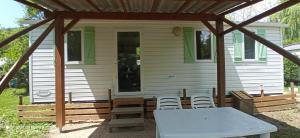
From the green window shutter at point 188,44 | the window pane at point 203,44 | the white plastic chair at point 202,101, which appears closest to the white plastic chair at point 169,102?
the white plastic chair at point 202,101

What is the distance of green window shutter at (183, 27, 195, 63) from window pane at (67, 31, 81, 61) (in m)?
3.18

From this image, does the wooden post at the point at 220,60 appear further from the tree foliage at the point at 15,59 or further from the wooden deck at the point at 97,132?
the tree foliage at the point at 15,59

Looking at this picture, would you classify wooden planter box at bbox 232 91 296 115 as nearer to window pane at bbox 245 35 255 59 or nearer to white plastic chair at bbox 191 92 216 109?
window pane at bbox 245 35 255 59

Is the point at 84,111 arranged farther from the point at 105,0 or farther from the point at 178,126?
the point at 178,126

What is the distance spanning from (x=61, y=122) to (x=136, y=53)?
10.9ft

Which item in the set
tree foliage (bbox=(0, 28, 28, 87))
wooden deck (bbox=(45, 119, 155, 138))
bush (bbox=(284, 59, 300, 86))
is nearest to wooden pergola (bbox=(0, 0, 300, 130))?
wooden deck (bbox=(45, 119, 155, 138))

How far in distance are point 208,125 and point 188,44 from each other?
18.9 ft

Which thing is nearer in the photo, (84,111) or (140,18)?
(140,18)

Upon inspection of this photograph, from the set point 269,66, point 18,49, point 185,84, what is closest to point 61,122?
point 185,84

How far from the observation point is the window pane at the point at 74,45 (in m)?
8.91

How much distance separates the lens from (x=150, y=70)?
921cm

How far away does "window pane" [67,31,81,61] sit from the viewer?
8914 mm

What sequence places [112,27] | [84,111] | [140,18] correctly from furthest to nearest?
[112,27]
[84,111]
[140,18]

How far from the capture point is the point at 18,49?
17.6 meters
